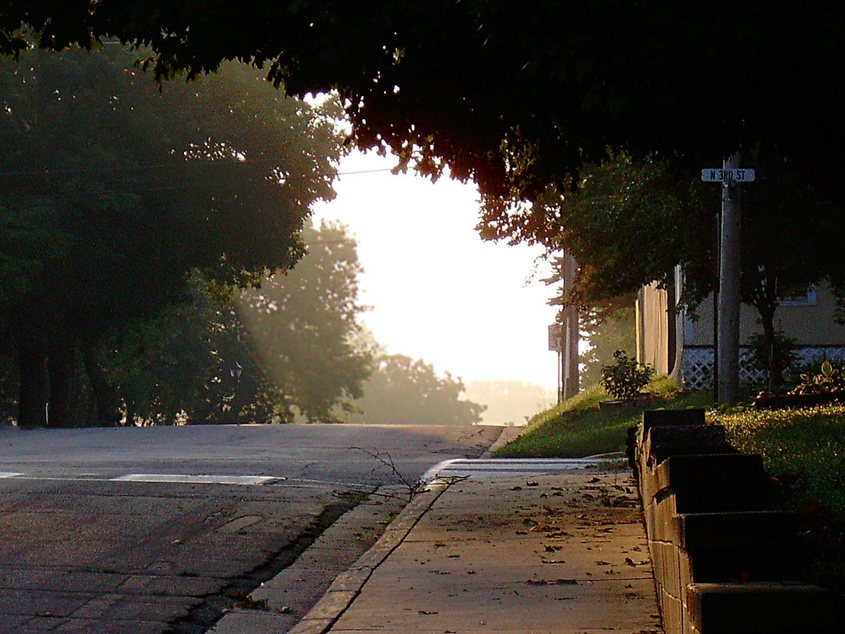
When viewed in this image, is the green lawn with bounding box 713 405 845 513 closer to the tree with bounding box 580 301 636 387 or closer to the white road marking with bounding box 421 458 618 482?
the white road marking with bounding box 421 458 618 482

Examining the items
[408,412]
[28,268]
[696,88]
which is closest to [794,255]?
[696,88]

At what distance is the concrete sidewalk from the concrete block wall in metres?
0.90

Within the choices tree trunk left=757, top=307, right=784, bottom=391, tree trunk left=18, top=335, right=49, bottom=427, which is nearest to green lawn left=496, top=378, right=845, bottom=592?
tree trunk left=757, top=307, right=784, bottom=391

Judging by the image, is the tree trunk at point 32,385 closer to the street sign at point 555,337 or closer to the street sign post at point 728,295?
the street sign at point 555,337

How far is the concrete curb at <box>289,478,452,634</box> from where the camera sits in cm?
815

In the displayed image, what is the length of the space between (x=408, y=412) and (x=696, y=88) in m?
168

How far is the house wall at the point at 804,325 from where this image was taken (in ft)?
97.1

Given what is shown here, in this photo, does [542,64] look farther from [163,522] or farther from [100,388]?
[100,388]

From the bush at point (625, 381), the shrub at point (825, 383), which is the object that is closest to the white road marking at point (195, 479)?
the shrub at point (825, 383)

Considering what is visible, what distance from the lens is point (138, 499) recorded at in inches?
550

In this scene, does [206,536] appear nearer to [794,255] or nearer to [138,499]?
[138,499]

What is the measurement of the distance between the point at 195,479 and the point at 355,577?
22.6 ft

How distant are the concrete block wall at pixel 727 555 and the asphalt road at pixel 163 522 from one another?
331cm

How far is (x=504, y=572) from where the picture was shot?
9.50 meters
